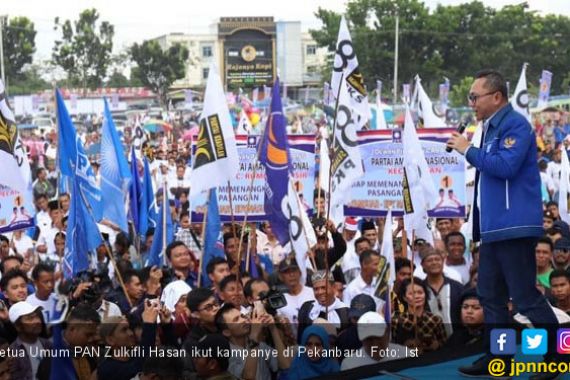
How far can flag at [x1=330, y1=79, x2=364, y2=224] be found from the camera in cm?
860

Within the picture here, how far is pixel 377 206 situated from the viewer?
9977 mm

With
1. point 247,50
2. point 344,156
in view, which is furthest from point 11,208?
point 247,50

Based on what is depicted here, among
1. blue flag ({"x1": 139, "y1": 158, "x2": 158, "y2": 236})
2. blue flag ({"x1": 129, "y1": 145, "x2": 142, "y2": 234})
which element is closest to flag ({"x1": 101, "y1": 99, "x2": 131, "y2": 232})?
blue flag ({"x1": 129, "y1": 145, "x2": 142, "y2": 234})

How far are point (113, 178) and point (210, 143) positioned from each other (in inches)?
95.8

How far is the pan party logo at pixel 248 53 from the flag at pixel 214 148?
7675 centimetres

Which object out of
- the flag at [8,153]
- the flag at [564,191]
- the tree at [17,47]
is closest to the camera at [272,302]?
the flag at [8,153]

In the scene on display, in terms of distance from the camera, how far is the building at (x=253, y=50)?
271ft

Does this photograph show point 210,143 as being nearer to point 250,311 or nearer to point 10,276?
point 10,276

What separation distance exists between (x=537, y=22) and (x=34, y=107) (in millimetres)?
28176

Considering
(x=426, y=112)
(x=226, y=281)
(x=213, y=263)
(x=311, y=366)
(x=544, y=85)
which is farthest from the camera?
(x=544, y=85)

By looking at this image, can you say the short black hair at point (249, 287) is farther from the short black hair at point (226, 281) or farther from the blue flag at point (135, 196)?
the blue flag at point (135, 196)

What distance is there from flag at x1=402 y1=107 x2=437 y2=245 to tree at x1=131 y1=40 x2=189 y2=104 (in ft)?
174

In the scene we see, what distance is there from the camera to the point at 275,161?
28.7 ft

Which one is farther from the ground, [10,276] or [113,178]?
[113,178]
